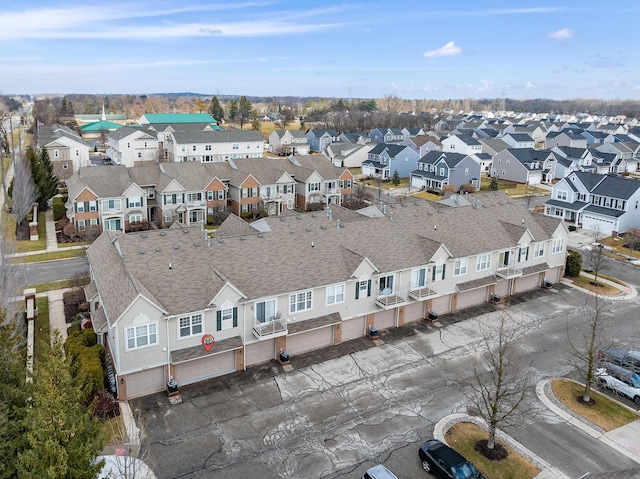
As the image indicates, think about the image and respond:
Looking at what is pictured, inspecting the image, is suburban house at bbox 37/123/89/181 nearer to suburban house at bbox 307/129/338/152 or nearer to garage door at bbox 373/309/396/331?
suburban house at bbox 307/129/338/152

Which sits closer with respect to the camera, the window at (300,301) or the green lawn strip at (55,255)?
the window at (300,301)

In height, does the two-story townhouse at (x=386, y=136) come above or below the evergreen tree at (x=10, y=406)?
above

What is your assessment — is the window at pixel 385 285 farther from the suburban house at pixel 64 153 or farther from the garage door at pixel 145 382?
the suburban house at pixel 64 153

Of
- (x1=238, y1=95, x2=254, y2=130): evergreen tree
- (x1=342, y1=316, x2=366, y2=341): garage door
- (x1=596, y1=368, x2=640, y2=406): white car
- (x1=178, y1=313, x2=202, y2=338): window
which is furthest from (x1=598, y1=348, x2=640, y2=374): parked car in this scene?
(x1=238, y1=95, x2=254, y2=130): evergreen tree

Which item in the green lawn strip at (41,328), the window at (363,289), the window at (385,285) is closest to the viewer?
the green lawn strip at (41,328)

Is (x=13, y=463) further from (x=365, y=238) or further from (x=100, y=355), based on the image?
(x=365, y=238)

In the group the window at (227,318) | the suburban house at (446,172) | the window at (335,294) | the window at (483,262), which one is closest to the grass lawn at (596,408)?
the window at (483,262)
